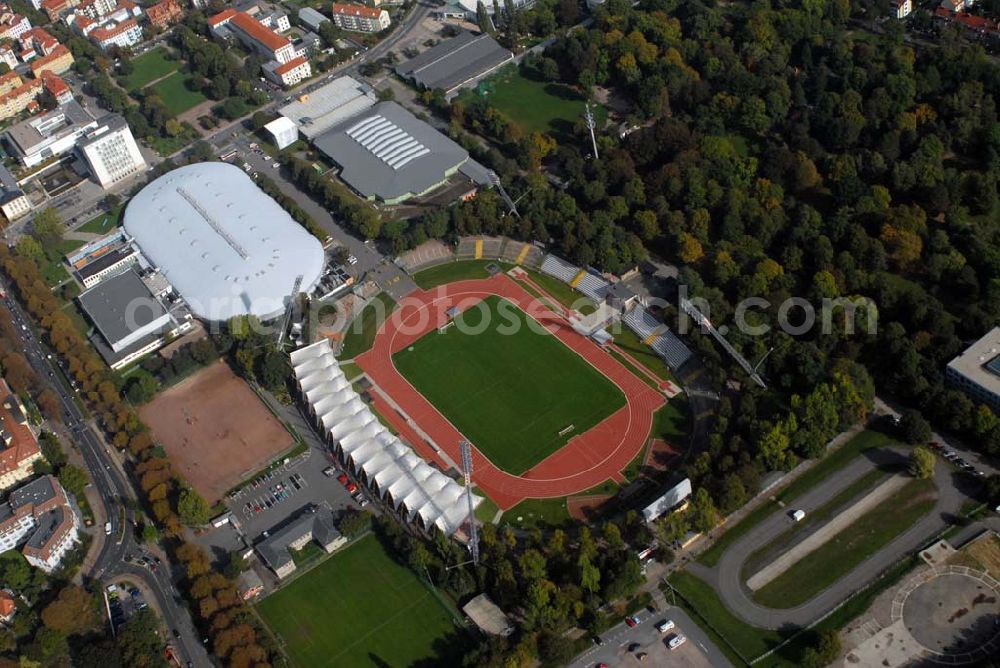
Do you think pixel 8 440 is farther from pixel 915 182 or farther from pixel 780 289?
pixel 915 182

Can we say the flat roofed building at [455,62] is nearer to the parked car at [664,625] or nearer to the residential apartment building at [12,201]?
the residential apartment building at [12,201]

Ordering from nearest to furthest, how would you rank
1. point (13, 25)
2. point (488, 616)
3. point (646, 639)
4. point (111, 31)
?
point (646, 639) < point (488, 616) < point (111, 31) < point (13, 25)

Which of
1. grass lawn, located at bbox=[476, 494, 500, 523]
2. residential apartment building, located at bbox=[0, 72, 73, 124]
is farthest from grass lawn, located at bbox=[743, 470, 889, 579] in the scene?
residential apartment building, located at bbox=[0, 72, 73, 124]

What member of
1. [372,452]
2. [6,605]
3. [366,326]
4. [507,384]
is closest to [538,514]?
[507,384]

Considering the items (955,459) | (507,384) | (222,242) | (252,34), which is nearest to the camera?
(955,459)

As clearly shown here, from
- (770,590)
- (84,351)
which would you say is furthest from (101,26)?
(770,590)

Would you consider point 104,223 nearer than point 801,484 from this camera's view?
No

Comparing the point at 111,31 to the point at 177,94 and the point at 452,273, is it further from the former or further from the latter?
the point at 452,273

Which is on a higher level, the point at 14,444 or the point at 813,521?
the point at 14,444
